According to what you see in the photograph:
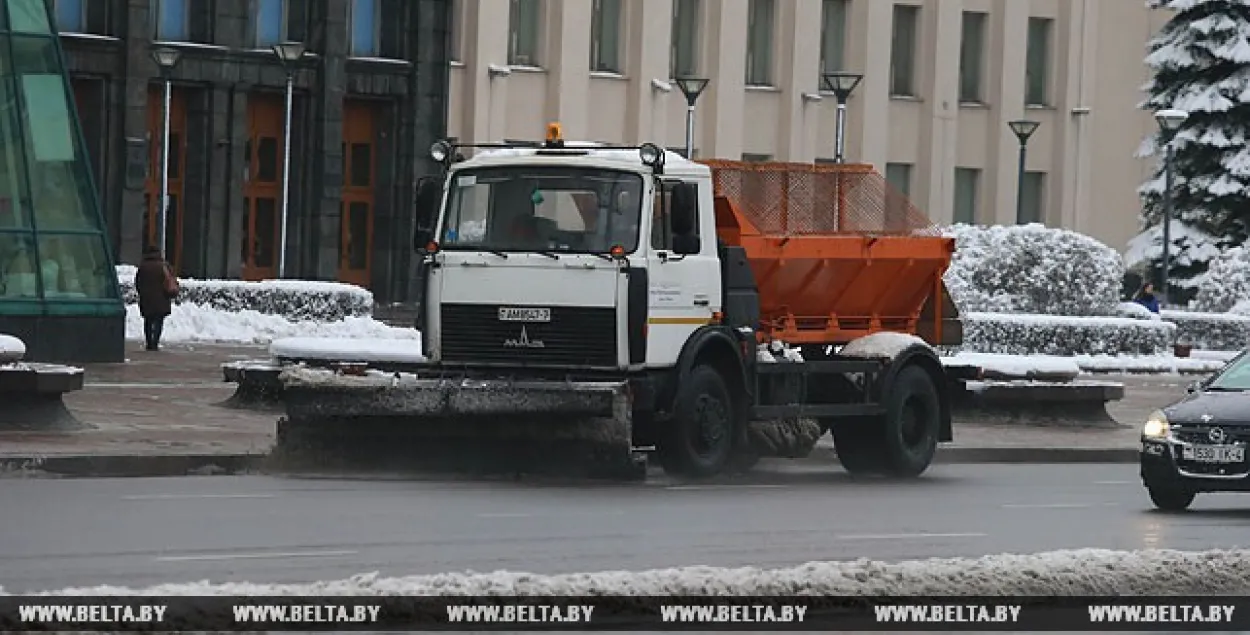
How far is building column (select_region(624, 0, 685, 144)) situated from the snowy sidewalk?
27671 millimetres

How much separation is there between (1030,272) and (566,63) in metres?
16.4

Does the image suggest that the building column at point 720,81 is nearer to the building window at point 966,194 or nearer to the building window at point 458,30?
the building window at point 458,30

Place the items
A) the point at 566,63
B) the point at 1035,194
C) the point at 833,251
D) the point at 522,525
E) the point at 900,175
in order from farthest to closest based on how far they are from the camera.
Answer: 1. the point at 1035,194
2. the point at 900,175
3. the point at 566,63
4. the point at 833,251
5. the point at 522,525

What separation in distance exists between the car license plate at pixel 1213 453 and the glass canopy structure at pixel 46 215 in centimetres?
1764

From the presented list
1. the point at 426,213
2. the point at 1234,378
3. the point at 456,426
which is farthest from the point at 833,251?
the point at 456,426

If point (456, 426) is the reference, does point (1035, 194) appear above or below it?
above

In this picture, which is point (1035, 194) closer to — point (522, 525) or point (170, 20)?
point (170, 20)

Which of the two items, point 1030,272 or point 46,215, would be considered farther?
point 1030,272

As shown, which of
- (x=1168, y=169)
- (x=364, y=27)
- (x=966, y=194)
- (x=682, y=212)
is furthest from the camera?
(x=966, y=194)

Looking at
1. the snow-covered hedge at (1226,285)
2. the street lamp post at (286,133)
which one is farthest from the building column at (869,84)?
the street lamp post at (286,133)

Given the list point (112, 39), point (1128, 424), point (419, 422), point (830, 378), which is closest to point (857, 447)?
point (830, 378)

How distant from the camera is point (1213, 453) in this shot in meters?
24.2

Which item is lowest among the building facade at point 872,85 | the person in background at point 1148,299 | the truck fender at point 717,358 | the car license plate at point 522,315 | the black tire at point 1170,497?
the black tire at point 1170,497

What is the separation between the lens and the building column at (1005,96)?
8069cm
